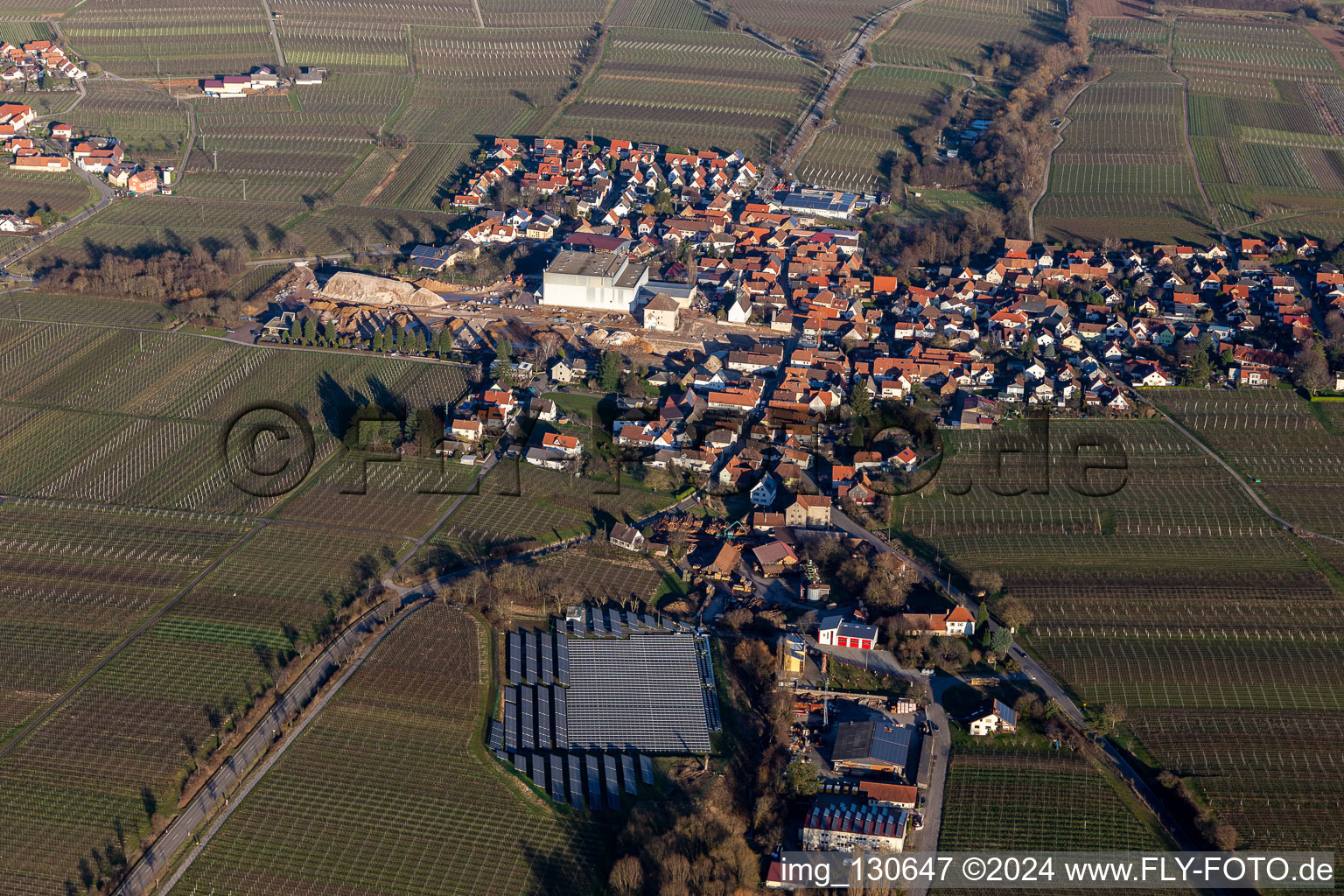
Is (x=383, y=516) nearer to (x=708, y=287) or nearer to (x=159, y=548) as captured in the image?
(x=159, y=548)

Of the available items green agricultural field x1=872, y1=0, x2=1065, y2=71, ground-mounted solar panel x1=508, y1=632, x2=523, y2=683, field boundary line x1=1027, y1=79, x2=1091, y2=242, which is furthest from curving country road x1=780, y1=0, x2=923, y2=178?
ground-mounted solar panel x1=508, y1=632, x2=523, y2=683

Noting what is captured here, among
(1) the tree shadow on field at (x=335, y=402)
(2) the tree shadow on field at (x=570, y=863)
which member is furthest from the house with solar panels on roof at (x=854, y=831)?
(1) the tree shadow on field at (x=335, y=402)

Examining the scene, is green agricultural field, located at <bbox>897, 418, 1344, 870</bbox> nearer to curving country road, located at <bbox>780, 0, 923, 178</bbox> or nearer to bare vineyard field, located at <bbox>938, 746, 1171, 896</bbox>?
bare vineyard field, located at <bbox>938, 746, 1171, 896</bbox>

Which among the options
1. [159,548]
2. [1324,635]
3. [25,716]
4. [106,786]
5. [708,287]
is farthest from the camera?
[708,287]

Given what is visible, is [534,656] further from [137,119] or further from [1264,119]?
[1264,119]

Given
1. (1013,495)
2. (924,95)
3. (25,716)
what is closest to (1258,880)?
(1013,495)

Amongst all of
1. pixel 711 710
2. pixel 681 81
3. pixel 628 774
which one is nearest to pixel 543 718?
pixel 628 774

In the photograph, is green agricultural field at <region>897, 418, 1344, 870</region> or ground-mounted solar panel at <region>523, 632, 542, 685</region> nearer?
green agricultural field at <region>897, 418, 1344, 870</region>
